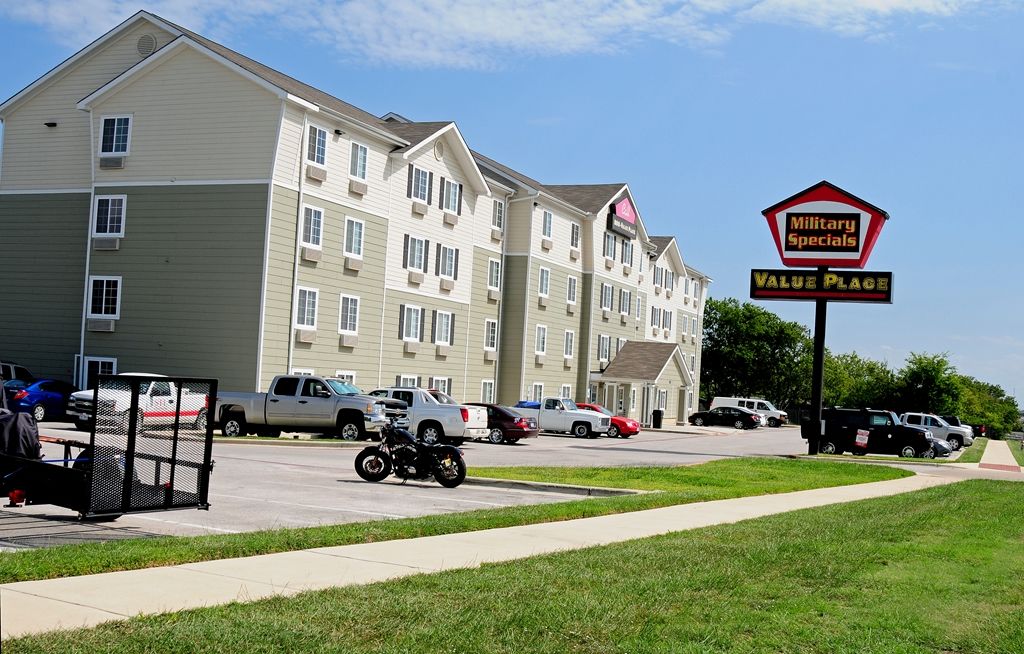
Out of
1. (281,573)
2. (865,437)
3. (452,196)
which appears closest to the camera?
(281,573)

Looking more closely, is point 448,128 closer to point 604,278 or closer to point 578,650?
point 604,278

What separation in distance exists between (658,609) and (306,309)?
30.2 meters

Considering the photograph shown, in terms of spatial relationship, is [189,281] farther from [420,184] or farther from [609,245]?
[609,245]

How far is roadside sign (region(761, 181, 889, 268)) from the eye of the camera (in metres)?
39.9

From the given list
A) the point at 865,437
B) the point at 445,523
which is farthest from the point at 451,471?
the point at 865,437

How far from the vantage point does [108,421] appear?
10930 millimetres

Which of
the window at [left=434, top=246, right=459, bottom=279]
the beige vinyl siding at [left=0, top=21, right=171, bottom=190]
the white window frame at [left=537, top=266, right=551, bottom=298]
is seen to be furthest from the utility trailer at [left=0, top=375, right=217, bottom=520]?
the white window frame at [left=537, top=266, right=551, bottom=298]

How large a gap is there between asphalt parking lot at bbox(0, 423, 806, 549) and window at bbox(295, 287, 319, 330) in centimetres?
838

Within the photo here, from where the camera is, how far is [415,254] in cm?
4372

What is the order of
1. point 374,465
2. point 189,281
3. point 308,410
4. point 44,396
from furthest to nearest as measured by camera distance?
point 189,281
point 44,396
point 308,410
point 374,465

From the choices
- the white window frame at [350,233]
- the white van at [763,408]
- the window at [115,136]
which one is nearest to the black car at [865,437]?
the white window frame at [350,233]

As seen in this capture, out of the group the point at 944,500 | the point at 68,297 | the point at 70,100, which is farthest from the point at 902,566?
the point at 70,100

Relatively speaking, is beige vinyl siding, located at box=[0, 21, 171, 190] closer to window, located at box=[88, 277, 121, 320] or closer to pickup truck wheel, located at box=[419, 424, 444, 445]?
window, located at box=[88, 277, 121, 320]

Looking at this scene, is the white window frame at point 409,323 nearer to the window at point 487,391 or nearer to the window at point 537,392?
the window at point 487,391
